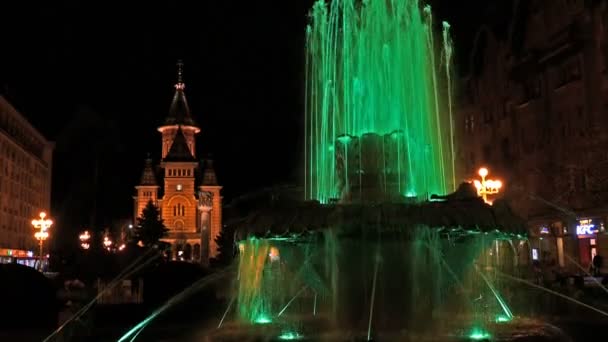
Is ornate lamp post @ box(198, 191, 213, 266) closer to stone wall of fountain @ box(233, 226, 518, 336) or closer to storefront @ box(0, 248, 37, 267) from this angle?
storefront @ box(0, 248, 37, 267)

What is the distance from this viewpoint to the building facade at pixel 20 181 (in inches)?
2450

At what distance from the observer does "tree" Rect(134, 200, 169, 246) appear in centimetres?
9044

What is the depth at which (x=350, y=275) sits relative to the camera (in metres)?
13.3

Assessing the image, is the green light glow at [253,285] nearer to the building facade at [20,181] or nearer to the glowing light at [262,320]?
Answer: the glowing light at [262,320]

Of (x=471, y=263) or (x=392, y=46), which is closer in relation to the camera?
(x=471, y=263)

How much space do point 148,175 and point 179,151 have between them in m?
6.51

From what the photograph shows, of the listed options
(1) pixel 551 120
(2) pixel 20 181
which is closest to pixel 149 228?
(2) pixel 20 181

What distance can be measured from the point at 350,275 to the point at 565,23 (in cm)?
3693

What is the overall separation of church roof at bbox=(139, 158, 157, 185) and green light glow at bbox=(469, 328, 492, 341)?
98075 mm

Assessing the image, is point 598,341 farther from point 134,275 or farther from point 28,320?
point 134,275

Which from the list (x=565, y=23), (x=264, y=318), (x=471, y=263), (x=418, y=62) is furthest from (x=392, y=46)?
(x=565, y=23)

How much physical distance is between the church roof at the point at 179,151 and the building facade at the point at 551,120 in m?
60.6

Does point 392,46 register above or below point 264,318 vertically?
above

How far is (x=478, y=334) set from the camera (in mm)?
13156
